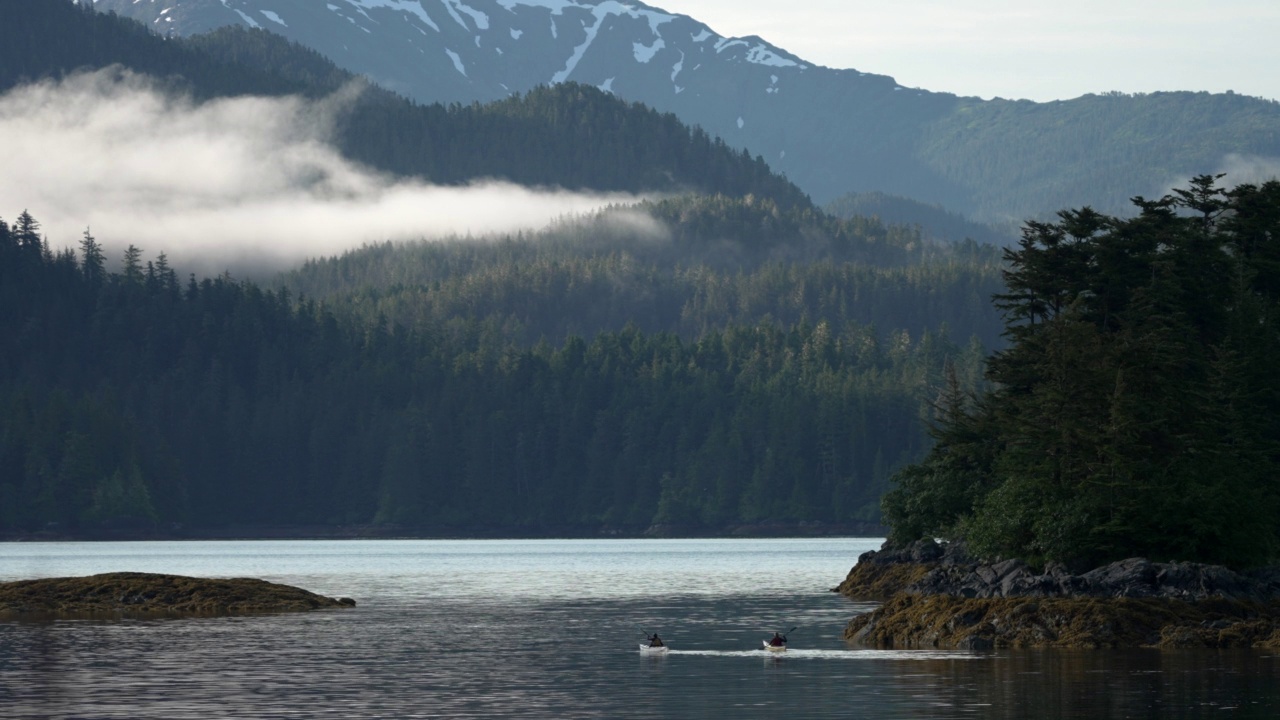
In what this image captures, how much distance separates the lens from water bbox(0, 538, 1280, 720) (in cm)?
5519

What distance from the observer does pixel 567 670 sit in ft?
222

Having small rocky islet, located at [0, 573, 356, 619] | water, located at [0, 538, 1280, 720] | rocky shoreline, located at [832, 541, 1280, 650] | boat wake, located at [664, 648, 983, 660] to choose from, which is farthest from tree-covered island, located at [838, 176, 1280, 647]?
small rocky islet, located at [0, 573, 356, 619]

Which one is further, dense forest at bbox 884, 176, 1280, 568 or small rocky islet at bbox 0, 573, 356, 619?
small rocky islet at bbox 0, 573, 356, 619

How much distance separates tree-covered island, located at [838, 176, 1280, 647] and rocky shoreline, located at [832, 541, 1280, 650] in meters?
0.09

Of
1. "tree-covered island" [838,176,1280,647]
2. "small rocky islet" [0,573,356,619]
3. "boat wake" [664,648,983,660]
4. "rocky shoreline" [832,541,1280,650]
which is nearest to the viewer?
"boat wake" [664,648,983,660]

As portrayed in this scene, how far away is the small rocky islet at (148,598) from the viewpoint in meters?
101

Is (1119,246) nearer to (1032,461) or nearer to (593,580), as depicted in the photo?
(1032,461)

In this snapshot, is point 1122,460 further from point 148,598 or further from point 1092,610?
point 148,598

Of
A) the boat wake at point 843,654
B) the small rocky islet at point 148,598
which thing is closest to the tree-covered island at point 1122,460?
the boat wake at point 843,654

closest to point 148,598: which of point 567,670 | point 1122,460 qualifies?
point 567,670

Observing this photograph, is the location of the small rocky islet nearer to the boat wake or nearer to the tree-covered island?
the tree-covered island

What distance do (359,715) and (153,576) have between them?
184 ft

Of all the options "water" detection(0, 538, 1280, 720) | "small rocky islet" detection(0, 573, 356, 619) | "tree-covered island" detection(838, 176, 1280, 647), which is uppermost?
"tree-covered island" detection(838, 176, 1280, 647)

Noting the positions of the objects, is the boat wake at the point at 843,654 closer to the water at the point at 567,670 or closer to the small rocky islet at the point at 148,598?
the water at the point at 567,670
